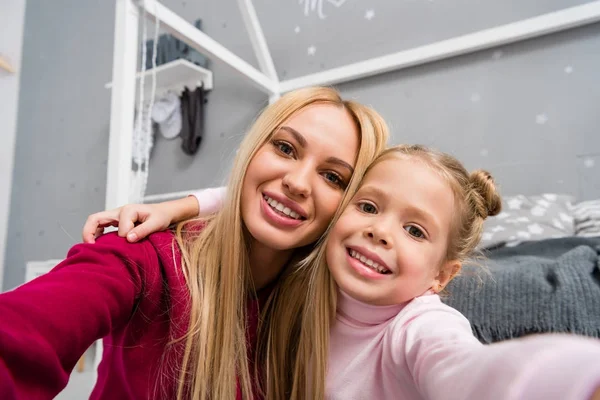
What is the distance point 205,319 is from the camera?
60 centimetres

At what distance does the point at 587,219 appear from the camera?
1000 millimetres

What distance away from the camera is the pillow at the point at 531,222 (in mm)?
1017

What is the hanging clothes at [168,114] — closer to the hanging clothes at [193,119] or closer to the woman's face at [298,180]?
the hanging clothes at [193,119]

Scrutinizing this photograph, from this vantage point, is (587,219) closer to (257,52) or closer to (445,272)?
(445,272)

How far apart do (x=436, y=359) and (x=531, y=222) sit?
0.80 m

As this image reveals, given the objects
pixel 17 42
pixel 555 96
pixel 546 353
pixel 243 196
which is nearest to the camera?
pixel 546 353

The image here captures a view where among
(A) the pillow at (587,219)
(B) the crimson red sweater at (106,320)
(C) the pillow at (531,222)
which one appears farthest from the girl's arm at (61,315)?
(A) the pillow at (587,219)

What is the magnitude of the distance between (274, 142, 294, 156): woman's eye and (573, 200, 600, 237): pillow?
75 cm

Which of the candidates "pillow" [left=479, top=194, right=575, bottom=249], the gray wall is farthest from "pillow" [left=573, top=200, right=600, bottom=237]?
the gray wall

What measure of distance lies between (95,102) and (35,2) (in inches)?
31.2

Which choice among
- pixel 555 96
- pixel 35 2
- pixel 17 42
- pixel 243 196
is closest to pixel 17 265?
pixel 17 42

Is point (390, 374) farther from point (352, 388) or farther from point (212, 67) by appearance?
point (212, 67)

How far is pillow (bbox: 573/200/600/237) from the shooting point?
3.20ft

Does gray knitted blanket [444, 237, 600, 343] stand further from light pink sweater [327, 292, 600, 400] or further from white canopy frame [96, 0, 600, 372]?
white canopy frame [96, 0, 600, 372]
